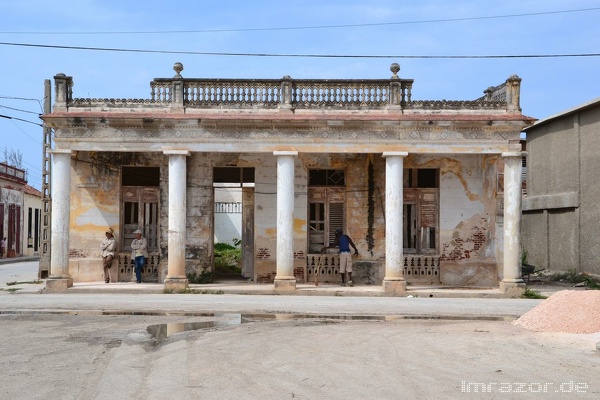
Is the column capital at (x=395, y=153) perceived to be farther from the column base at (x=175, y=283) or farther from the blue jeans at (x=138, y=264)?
the blue jeans at (x=138, y=264)

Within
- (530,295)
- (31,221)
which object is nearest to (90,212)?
(530,295)

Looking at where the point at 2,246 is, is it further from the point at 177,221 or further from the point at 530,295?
the point at 530,295

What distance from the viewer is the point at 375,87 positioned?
18.8 metres

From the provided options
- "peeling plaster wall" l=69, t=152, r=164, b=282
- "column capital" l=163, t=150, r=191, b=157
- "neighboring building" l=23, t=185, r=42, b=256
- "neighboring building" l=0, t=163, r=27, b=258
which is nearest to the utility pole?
"peeling plaster wall" l=69, t=152, r=164, b=282

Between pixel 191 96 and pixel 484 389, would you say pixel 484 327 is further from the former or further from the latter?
pixel 191 96

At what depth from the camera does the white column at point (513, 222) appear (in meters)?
18.1

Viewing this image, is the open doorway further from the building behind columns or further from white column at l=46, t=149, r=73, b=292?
white column at l=46, t=149, r=73, b=292

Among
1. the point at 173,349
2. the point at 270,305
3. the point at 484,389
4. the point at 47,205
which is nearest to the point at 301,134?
the point at 270,305

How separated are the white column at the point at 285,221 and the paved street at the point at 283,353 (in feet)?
11.0

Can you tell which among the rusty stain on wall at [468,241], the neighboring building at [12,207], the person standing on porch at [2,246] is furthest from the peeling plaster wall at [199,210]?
the person standing on porch at [2,246]

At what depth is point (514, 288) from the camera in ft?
59.2

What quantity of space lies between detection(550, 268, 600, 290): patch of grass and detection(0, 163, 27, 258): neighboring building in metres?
31.0

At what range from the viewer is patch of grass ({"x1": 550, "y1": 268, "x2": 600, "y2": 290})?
21.4 m

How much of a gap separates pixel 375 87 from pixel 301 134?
2315 millimetres
